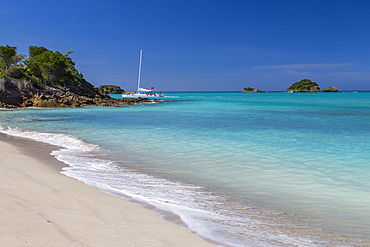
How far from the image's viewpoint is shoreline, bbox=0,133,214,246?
10.6ft

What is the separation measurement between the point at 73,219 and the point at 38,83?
51259 mm

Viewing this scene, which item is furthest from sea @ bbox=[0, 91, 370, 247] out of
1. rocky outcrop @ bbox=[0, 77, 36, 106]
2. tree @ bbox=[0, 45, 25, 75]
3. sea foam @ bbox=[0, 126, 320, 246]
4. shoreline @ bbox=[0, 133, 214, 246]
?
tree @ bbox=[0, 45, 25, 75]

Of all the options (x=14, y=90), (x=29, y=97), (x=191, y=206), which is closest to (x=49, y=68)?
(x=29, y=97)

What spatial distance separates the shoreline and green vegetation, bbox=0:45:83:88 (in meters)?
46.8

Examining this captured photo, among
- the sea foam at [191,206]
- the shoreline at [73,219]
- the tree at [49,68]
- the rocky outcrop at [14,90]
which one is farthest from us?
the tree at [49,68]

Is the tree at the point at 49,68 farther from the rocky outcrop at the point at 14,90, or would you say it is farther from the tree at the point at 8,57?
the rocky outcrop at the point at 14,90

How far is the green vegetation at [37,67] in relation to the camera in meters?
48.2

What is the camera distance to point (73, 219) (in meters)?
3.86

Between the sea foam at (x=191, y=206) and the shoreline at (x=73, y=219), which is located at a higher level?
the shoreline at (x=73, y=219)

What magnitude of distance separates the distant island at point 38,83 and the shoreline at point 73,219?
37945 millimetres

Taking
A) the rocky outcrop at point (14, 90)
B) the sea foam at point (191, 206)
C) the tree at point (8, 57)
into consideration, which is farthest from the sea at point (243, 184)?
the tree at point (8, 57)

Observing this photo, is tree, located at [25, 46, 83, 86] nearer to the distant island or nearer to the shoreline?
the distant island

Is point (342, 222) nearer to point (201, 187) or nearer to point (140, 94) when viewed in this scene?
point (201, 187)

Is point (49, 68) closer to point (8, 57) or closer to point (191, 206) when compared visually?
point (8, 57)
